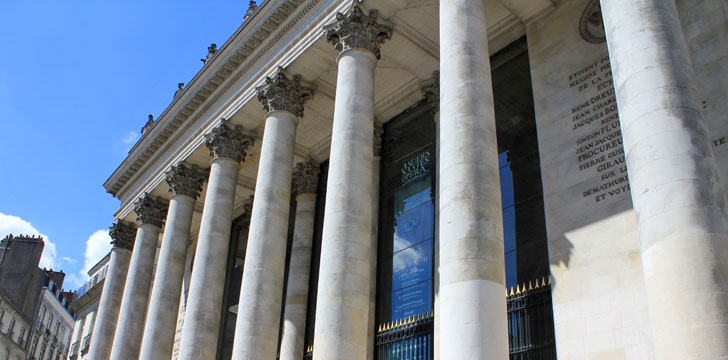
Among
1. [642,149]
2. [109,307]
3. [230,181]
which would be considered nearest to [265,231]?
[230,181]

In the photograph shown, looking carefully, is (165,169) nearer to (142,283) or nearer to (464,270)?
(142,283)

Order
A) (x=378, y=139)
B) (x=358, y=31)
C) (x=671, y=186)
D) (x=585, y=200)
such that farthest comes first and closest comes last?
(x=378, y=139) < (x=358, y=31) < (x=585, y=200) < (x=671, y=186)

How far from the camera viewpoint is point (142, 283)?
2486 centimetres

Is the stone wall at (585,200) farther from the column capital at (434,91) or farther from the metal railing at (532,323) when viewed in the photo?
the column capital at (434,91)

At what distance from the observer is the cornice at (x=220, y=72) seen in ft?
63.5

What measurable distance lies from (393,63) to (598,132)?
741 cm

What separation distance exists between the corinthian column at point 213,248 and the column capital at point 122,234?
10.5m

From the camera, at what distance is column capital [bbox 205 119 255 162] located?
2136 cm

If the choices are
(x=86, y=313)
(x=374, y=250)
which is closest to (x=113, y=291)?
(x=374, y=250)

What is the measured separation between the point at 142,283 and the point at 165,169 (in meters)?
4.75

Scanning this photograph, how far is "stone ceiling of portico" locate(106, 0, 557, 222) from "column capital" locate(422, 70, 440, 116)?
1.88ft

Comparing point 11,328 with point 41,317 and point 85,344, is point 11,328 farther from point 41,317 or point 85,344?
point 85,344

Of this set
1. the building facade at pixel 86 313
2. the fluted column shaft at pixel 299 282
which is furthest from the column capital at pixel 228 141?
the building facade at pixel 86 313

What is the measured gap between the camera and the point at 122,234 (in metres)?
29.8
